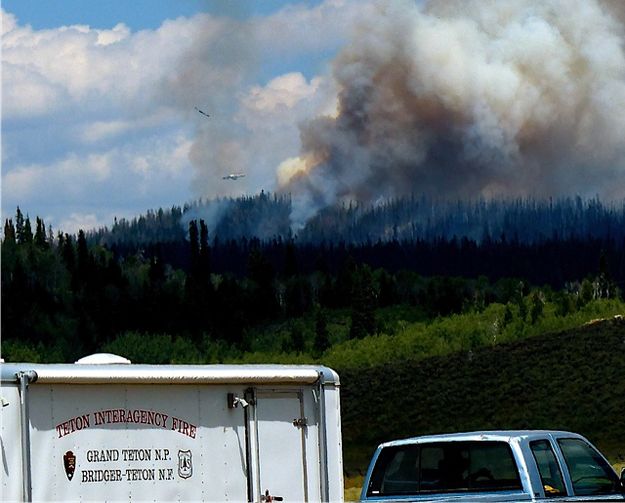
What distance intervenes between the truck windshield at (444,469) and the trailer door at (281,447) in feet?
4.18

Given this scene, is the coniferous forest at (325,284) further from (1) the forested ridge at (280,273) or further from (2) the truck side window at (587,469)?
(2) the truck side window at (587,469)

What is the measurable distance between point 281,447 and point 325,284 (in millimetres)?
83025

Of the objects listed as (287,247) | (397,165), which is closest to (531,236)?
(397,165)

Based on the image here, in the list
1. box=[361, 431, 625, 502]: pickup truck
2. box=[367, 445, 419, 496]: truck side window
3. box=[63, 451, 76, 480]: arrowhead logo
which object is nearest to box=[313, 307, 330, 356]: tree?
box=[367, 445, 419, 496]: truck side window

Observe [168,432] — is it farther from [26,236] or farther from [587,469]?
[26,236]

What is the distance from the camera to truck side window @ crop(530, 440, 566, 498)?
48.6 ft

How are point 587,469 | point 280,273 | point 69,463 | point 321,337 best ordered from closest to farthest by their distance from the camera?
point 69,463 → point 587,469 → point 321,337 → point 280,273

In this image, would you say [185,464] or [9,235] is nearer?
[185,464]

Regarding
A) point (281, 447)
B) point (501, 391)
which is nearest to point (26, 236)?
point (501, 391)

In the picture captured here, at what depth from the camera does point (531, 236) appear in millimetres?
112938

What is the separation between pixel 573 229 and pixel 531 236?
321cm

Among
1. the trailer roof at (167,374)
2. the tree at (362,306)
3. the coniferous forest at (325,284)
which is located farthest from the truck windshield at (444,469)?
the tree at (362,306)

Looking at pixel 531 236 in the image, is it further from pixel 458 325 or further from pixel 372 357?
pixel 372 357

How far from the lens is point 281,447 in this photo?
16797 millimetres
